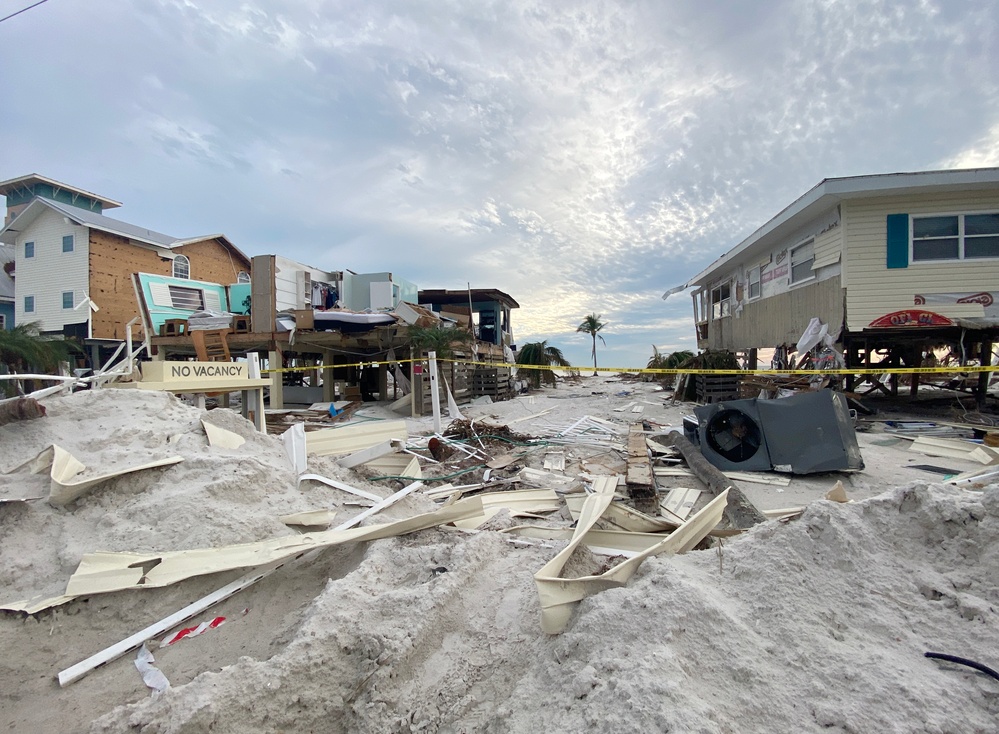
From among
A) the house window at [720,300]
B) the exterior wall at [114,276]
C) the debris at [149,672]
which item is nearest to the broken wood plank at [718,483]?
the debris at [149,672]

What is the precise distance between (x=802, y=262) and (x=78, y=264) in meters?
28.9

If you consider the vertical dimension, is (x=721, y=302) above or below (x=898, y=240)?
below

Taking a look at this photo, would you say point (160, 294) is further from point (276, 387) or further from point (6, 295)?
point (6, 295)

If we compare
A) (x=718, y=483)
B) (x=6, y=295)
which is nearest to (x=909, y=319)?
(x=718, y=483)

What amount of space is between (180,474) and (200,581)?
1233mm

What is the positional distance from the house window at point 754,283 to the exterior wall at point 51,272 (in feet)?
91.3

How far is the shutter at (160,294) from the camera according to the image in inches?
734

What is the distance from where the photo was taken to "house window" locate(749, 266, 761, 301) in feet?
50.9

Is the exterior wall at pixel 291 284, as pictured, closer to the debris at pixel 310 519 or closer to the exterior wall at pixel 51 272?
the exterior wall at pixel 51 272

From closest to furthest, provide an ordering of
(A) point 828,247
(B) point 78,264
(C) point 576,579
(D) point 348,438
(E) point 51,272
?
(C) point 576,579, (D) point 348,438, (A) point 828,247, (B) point 78,264, (E) point 51,272

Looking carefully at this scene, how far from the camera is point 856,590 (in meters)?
2.04

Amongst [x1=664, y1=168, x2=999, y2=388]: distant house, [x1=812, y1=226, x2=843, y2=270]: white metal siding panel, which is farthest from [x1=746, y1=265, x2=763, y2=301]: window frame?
[x1=664, y1=168, x2=999, y2=388]: distant house

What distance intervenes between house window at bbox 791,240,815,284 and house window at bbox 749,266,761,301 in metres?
2.20

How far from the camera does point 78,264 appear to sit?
2223 cm
